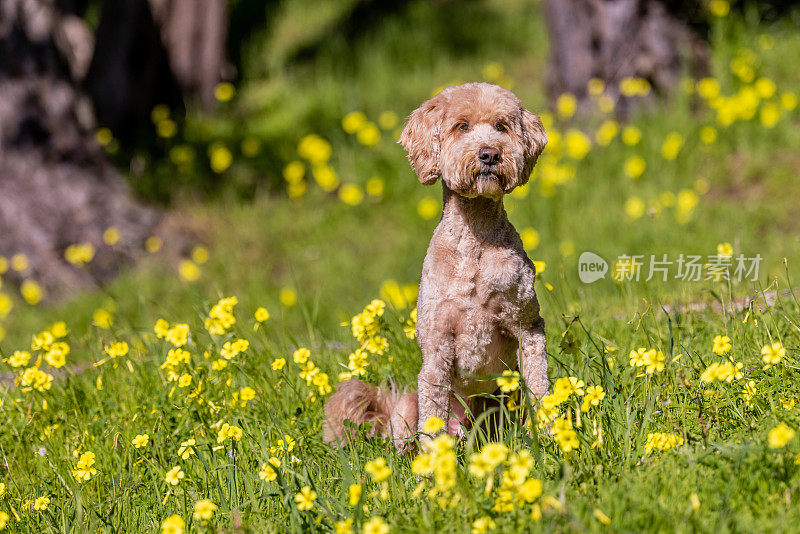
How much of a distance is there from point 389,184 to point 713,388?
15.5ft

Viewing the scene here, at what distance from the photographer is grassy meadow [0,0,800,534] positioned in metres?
2.53

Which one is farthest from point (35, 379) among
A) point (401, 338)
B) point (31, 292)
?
point (31, 292)

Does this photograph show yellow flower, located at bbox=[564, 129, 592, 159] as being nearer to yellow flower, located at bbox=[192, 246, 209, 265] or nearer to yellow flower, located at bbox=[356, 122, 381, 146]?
yellow flower, located at bbox=[356, 122, 381, 146]

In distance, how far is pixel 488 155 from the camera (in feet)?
9.38

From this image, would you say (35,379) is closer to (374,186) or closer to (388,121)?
(374,186)

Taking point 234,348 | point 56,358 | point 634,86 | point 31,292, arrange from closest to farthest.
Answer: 1. point 234,348
2. point 56,358
3. point 31,292
4. point 634,86

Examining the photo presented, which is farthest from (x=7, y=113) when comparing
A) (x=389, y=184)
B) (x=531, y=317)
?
(x=531, y=317)

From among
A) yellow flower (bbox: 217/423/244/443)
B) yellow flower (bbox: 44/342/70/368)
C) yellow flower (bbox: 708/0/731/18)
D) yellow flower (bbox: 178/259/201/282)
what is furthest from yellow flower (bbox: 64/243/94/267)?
yellow flower (bbox: 708/0/731/18)

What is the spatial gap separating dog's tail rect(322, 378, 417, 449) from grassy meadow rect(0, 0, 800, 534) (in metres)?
0.10

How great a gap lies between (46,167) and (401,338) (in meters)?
4.03

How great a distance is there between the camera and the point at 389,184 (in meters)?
7.37

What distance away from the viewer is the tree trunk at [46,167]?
6.31 metres

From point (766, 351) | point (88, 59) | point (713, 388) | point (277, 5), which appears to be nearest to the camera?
point (766, 351)

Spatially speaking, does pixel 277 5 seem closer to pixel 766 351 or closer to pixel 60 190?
pixel 60 190
